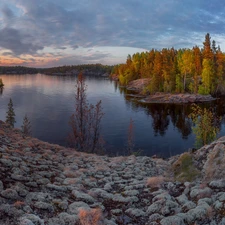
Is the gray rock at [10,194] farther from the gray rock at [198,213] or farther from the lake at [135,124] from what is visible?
the lake at [135,124]

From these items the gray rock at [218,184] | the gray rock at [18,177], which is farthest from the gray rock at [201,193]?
the gray rock at [18,177]

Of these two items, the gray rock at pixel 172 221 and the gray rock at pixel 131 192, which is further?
the gray rock at pixel 131 192

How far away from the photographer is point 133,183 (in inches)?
517

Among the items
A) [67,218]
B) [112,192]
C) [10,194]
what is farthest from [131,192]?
[10,194]

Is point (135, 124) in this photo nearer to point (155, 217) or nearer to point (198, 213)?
point (155, 217)

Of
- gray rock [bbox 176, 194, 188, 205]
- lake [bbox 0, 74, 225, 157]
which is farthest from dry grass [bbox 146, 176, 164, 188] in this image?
lake [bbox 0, 74, 225, 157]

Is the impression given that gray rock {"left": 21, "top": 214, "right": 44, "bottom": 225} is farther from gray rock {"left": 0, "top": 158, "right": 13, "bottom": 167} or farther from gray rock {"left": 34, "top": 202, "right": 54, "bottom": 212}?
gray rock {"left": 0, "top": 158, "right": 13, "bottom": 167}

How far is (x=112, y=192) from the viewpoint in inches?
468

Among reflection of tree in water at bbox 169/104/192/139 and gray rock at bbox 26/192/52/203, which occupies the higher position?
gray rock at bbox 26/192/52/203

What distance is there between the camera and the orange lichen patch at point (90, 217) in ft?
24.8

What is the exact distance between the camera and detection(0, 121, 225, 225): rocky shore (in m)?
8.02

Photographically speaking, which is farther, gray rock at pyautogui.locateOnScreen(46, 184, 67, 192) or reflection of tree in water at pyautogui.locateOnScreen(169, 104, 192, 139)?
reflection of tree in water at pyautogui.locateOnScreen(169, 104, 192, 139)

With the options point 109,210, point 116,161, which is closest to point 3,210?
point 109,210

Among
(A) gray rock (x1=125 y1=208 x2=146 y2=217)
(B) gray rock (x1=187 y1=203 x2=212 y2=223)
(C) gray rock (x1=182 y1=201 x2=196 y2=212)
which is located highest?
(B) gray rock (x1=187 y1=203 x2=212 y2=223)
